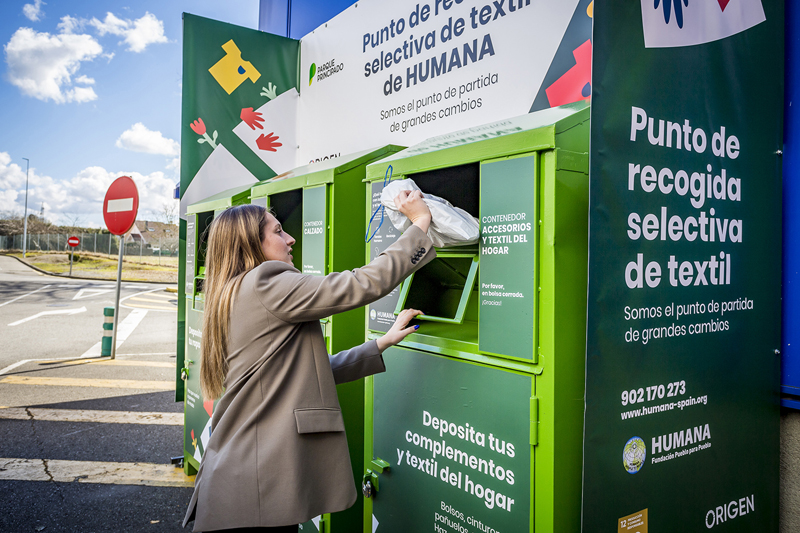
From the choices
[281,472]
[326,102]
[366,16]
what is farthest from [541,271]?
[326,102]

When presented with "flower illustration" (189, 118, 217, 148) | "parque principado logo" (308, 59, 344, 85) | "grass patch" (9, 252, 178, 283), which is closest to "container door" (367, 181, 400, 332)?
"parque principado logo" (308, 59, 344, 85)

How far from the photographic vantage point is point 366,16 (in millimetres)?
3740

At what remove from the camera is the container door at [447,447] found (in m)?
1.63

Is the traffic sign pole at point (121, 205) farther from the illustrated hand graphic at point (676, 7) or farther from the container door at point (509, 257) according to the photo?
the illustrated hand graphic at point (676, 7)

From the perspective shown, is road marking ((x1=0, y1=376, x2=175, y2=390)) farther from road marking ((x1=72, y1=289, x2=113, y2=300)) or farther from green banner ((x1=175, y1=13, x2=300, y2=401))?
road marking ((x1=72, y1=289, x2=113, y2=300))

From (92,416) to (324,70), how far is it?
158 inches

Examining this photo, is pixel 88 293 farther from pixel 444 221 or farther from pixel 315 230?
pixel 444 221

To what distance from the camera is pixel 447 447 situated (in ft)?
6.16

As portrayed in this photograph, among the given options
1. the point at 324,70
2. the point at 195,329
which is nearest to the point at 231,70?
the point at 324,70

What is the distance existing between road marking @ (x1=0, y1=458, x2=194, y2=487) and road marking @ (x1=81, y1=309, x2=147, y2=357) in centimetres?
450

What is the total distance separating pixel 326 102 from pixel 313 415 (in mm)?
3232

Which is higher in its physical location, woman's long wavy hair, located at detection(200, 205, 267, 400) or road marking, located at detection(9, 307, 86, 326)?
woman's long wavy hair, located at detection(200, 205, 267, 400)

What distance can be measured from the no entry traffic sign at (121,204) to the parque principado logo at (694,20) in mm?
6186

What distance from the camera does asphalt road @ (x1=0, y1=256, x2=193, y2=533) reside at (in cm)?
332
